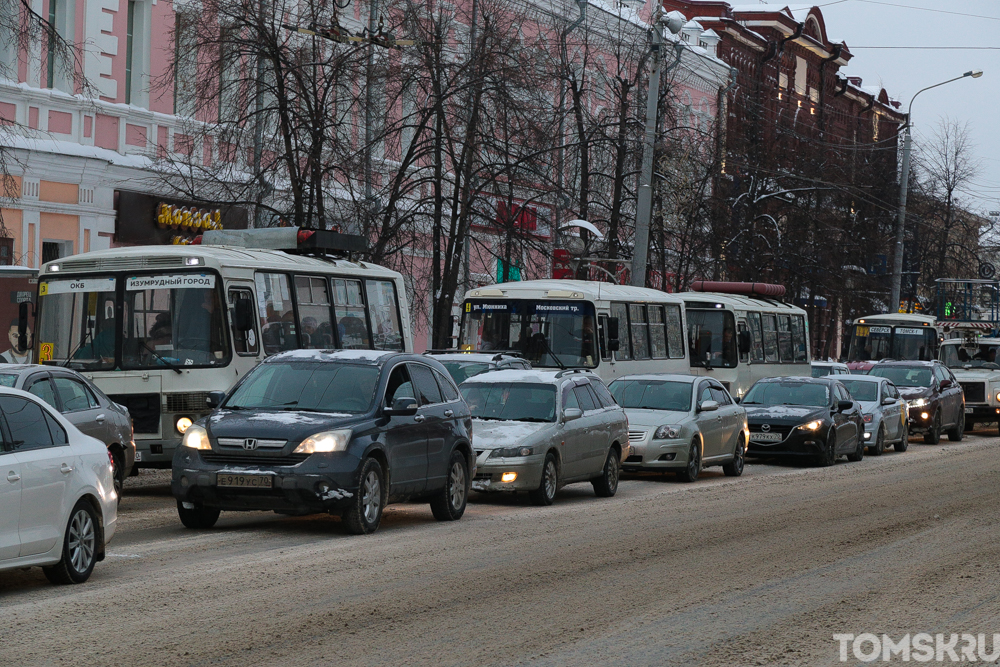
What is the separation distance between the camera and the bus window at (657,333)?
29.6 m

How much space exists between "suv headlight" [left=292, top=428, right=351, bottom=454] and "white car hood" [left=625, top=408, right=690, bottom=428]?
8979mm

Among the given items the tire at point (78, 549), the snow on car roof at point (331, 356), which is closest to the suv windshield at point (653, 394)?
the snow on car roof at point (331, 356)

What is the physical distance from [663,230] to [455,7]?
9889 mm

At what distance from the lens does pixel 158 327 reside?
60.6ft

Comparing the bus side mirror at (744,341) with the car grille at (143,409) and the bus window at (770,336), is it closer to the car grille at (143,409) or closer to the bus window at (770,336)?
the bus window at (770,336)

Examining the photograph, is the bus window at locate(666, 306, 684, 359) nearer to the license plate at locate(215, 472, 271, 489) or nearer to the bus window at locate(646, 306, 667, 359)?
the bus window at locate(646, 306, 667, 359)

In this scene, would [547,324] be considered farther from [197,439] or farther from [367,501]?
[197,439]

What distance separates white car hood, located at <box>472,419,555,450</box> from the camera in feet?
55.9

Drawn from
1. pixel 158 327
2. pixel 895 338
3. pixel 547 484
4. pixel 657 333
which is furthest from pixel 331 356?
pixel 895 338

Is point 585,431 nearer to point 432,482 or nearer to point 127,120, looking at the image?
point 432,482

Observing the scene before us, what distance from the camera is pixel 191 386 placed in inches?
714

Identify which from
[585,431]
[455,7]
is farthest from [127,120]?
[585,431]

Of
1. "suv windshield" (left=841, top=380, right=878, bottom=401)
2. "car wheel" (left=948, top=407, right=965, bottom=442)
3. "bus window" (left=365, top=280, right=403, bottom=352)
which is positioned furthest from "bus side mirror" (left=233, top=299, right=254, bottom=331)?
"car wheel" (left=948, top=407, right=965, bottom=442)

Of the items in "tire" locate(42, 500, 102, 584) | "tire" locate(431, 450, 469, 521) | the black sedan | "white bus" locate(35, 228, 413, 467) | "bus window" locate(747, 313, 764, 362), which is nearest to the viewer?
"tire" locate(42, 500, 102, 584)
